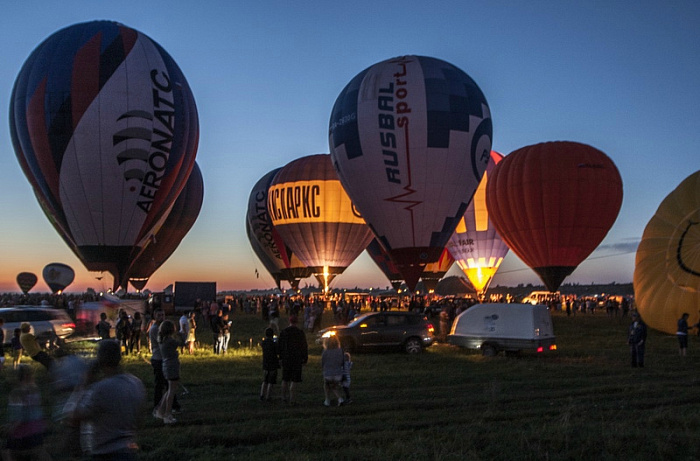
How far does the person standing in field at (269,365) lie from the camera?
1151 cm

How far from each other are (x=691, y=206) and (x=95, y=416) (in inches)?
985

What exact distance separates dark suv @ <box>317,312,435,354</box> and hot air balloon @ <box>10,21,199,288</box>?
14.3 m

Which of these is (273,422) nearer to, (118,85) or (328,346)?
(328,346)

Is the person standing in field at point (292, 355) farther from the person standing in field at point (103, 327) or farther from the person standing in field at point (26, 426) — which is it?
the person standing in field at point (103, 327)

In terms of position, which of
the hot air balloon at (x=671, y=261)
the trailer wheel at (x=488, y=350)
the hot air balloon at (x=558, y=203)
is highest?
the hot air balloon at (x=558, y=203)

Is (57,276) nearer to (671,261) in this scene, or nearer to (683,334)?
(671,261)

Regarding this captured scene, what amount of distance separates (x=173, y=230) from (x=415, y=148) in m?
29.3

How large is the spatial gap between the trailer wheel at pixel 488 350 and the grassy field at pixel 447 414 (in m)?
1.53

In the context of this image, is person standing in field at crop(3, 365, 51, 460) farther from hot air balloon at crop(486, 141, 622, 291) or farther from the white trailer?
hot air balloon at crop(486, 141, 622, 291)

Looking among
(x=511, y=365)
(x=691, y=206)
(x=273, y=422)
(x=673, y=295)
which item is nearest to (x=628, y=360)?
(x=511, y=365)

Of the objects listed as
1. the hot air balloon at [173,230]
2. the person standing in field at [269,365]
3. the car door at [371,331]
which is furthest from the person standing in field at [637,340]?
the hot air balloon at [173,230]

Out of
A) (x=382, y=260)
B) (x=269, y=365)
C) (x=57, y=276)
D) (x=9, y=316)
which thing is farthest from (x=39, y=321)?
(x=57, y=276)

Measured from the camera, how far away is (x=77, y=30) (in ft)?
98.3

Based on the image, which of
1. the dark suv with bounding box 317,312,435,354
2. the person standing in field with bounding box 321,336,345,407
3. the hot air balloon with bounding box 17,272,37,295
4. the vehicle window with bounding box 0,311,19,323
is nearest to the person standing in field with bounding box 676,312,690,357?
the dark suv with bounding box 317,312,435,354
